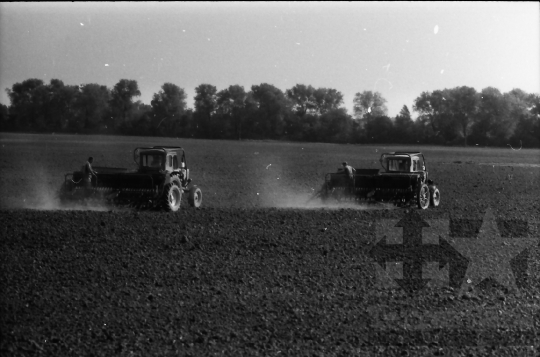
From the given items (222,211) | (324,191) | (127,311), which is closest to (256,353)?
(127,311)

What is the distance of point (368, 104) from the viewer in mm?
23125

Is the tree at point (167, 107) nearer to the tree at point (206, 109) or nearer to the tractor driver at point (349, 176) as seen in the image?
the tree at point (206, 109)

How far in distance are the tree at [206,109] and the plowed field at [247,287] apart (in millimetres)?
6881

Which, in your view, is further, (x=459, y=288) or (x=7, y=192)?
(x=7, y=192)

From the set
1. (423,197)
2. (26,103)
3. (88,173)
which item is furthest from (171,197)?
(26,103)

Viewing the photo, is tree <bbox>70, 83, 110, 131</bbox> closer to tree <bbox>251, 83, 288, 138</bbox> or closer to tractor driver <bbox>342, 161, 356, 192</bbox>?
tree <bbox>251, 83, 288, 138</bbox>

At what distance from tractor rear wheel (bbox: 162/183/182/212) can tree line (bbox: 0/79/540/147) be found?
659 cm

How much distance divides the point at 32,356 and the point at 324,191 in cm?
1124

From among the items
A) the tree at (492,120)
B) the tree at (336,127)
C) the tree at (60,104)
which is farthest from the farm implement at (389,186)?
the tree at (60,104)

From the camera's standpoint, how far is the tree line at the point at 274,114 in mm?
21531

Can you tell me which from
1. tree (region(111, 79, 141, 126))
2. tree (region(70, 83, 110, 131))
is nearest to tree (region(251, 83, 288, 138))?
tree (region(111, 79, 141, 126))

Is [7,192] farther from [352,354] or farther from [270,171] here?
[352,354]

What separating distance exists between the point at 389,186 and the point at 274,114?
917 centimetres

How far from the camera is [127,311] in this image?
24.8ft
